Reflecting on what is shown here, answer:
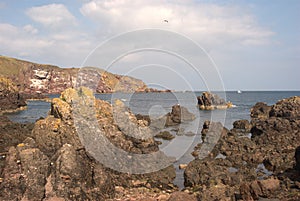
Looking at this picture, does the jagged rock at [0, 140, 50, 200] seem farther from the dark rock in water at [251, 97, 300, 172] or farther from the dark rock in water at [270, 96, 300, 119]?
the dark rock in water at [270, 96, 300, 119]

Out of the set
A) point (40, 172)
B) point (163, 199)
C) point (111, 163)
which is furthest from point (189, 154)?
point (40, 172)

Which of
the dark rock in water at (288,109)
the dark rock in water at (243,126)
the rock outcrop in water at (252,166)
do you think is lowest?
the rock outcrop in water at (252,166)

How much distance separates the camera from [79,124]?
2478 centimetres

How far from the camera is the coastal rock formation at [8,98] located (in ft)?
288

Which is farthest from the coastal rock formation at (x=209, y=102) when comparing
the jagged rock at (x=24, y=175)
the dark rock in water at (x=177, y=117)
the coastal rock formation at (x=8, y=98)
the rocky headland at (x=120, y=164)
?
the jagged rock at (x=24, y=175)

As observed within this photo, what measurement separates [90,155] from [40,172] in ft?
14.0

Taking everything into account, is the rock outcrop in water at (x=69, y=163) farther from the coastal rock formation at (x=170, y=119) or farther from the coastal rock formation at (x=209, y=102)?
the coastal rock formation at (x=209, y=102)

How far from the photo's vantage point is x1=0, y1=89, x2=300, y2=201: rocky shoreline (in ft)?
58.0

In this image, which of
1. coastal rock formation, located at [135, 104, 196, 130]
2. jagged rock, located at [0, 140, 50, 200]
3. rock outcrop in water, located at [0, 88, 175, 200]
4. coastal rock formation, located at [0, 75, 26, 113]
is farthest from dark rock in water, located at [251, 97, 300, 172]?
coastal rock formation, located at [0, 75, 26, 113]

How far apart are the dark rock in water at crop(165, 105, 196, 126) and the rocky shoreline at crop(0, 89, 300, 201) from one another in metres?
25.8

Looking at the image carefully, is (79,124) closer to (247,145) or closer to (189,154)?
(189,154)

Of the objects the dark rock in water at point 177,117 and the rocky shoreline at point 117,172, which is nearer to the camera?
the rocky shoreline at point 117,172

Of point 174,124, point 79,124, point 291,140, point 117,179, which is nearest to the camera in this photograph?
point 117,179

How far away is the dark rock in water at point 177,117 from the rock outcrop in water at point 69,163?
32.0 meters
